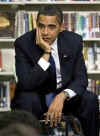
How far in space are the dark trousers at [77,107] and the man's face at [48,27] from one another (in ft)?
1.39

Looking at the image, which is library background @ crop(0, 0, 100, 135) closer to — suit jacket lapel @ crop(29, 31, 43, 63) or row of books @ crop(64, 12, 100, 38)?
row of books @ crop(64, 12, 100, 38)

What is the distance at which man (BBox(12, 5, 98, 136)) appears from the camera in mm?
1836

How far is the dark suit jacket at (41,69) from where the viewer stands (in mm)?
1920

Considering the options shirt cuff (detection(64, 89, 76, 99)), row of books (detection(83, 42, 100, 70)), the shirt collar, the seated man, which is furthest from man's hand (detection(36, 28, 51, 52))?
the seated man

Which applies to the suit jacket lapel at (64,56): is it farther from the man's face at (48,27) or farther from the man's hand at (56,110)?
the man's hand at (56,110)

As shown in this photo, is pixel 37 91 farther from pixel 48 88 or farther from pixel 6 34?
pixel 6 34

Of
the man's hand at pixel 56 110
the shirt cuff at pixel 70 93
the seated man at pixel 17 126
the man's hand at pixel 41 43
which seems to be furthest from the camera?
the man's hand at pixel 41 43

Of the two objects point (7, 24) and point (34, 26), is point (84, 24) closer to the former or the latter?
point (34, 26)

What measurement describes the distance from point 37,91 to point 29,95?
13 centimetres

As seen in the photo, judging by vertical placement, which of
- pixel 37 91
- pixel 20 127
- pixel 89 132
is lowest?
pixel 89 132

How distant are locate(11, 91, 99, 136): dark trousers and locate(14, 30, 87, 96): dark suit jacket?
7 cm

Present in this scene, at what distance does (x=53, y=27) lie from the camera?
2.07 m

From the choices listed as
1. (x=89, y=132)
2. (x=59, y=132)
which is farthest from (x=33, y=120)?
(x=89, y=132)

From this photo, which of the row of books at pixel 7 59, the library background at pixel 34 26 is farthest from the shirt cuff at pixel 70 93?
the row of books at pixel 7 59
